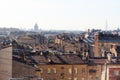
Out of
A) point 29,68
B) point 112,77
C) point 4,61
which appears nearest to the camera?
point 4,61

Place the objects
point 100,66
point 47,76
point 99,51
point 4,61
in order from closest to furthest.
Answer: point 4,61, point 47,76, point 100,66, point 99,51

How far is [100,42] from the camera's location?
82.8 m

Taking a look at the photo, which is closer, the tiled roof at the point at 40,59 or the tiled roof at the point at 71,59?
the tiled roof at the point at 40,59

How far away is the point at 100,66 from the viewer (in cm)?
5356

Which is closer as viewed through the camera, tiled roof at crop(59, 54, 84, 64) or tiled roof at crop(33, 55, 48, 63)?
tiled roof at crop(33, 55, 48, 63)

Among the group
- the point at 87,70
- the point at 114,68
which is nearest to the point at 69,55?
the point at 87,70

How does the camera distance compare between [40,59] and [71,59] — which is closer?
[40,59]

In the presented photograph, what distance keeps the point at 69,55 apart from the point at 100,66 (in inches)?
162

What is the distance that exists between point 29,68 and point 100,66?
19.6 metres

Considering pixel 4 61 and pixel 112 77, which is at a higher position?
pixel 4 61

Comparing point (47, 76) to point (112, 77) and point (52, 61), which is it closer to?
point (52, 61)

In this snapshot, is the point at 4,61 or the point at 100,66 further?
the point at 100,66

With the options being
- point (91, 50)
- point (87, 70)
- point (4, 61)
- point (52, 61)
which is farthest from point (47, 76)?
point (91, 50)

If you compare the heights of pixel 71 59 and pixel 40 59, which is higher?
pixel 40 59
